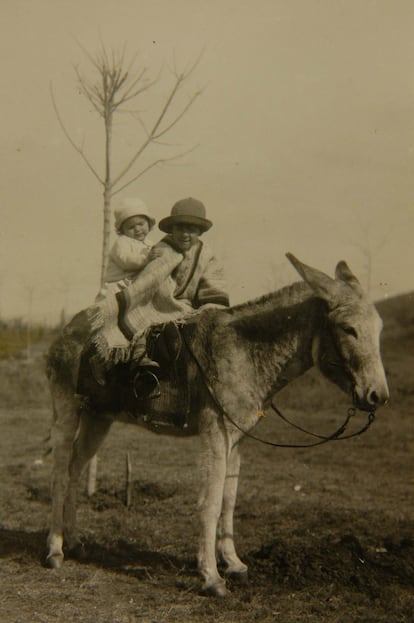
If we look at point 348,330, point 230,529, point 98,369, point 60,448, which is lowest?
point 230,529

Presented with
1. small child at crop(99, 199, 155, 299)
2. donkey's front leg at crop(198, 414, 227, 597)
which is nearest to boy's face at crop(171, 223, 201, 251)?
small child at crop(99, 199, 155, 299)

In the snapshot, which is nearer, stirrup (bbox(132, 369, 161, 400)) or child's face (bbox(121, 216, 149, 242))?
stirrup (bbox(132, 369, 161, 400))

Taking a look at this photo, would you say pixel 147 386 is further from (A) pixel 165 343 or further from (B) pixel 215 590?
(B) pixel 215 590

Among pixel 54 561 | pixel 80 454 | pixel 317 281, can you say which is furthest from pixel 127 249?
pixel 54 561

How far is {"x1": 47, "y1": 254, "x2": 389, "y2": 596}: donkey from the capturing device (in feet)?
15.3

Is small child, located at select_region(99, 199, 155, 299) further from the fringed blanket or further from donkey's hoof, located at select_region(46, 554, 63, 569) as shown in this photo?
donkey's hoof, located at select_region(46, 554, 63, 569)

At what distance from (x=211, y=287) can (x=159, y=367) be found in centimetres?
91

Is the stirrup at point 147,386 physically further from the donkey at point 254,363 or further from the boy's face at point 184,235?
the boy's face at point 184,235

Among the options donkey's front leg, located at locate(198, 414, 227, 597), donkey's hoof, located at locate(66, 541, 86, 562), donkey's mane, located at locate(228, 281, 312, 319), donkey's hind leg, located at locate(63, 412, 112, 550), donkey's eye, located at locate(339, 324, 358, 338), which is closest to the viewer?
donkey's eye, located at locate(339, 324, 358, 338)

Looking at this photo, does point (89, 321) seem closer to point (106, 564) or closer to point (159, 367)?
point (159, 367)

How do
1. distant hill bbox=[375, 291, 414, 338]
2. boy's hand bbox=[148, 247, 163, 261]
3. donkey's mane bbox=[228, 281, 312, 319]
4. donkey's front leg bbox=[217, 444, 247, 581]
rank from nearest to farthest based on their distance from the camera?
1. donkey's mane bbox=[228, 281, 312, 319]
2. donkey's front leg bbox=[217, 444, 247, 581]
3. boy's hand bbox=[148, 247, 163, 261]
4. distant hill bbox=[375, 291, 414, 338]

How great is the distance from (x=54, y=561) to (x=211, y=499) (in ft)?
5.90

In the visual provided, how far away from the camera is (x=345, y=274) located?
5047 millimetres

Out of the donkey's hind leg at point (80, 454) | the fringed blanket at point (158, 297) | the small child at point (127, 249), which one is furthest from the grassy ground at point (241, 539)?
the fringed blanket at point (158, 297)
